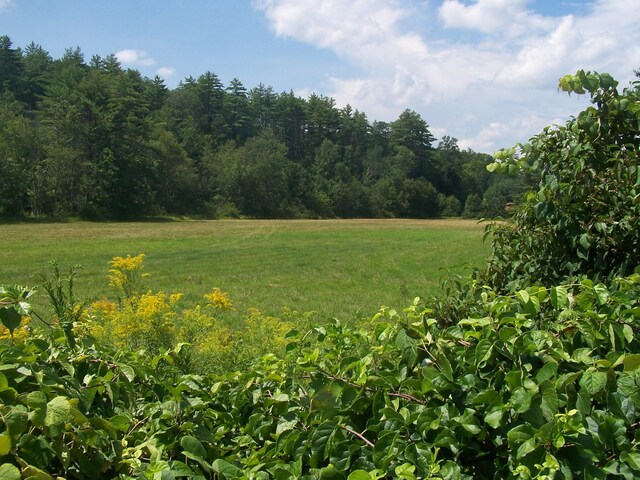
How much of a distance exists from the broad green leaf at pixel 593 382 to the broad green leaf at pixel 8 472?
4.45 feet

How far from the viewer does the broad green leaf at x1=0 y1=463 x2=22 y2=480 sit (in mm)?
1230

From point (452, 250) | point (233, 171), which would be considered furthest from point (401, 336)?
point (233, 171)

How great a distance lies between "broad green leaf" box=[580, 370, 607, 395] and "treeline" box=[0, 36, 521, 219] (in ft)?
101

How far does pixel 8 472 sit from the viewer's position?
4.06ft

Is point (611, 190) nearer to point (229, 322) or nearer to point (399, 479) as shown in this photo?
point (399, 479)

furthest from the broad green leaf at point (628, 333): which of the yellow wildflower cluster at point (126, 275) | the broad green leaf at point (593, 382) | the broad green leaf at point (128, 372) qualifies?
the yellow wildflower cluster at point (126, 275)

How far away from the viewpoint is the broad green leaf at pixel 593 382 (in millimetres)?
1522

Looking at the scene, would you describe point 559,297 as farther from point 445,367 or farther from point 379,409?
point 379,409

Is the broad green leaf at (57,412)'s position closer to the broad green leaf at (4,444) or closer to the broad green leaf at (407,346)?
the broad green leaf at (4,444)

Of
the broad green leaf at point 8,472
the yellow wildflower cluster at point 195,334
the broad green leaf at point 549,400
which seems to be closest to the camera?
the broad green leaf at point 8,472

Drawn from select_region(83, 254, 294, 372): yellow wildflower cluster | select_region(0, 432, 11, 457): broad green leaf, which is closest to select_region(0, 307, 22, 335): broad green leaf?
select_region(0, 432, 11, 457): broad green leaf

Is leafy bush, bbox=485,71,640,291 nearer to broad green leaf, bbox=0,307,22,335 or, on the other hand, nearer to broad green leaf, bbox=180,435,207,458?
broad green leaf, bbox=180,435,207,458

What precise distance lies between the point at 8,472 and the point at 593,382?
140 cm

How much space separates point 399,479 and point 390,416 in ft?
0.77
